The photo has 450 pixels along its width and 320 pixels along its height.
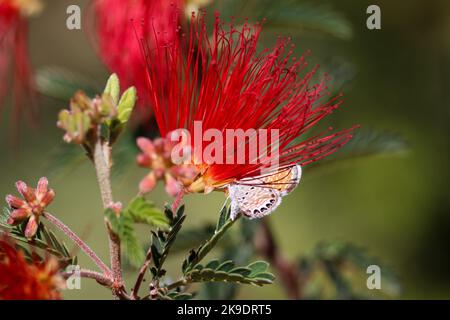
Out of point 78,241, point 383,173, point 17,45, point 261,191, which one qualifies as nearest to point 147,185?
point 78,241

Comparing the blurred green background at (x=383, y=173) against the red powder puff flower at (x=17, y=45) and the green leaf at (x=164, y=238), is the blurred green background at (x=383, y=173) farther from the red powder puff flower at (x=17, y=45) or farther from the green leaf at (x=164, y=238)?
the green leaf at (x=164, y=238)

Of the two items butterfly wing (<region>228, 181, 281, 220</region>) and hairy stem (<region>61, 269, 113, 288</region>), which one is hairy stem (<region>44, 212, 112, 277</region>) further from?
butterfly wing (<region>228, 181, 281, 220</region>)

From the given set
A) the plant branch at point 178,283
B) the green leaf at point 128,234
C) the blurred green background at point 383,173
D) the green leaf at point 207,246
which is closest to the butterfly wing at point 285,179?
the green leaf at point 207,246

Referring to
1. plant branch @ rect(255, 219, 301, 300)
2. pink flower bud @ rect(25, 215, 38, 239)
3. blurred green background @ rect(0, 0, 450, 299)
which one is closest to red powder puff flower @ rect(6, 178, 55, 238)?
pink flower bud @ rect(25, 215, 38, 239)

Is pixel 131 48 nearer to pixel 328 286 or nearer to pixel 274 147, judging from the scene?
pixel 274 147

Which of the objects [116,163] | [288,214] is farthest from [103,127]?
[288,214]
